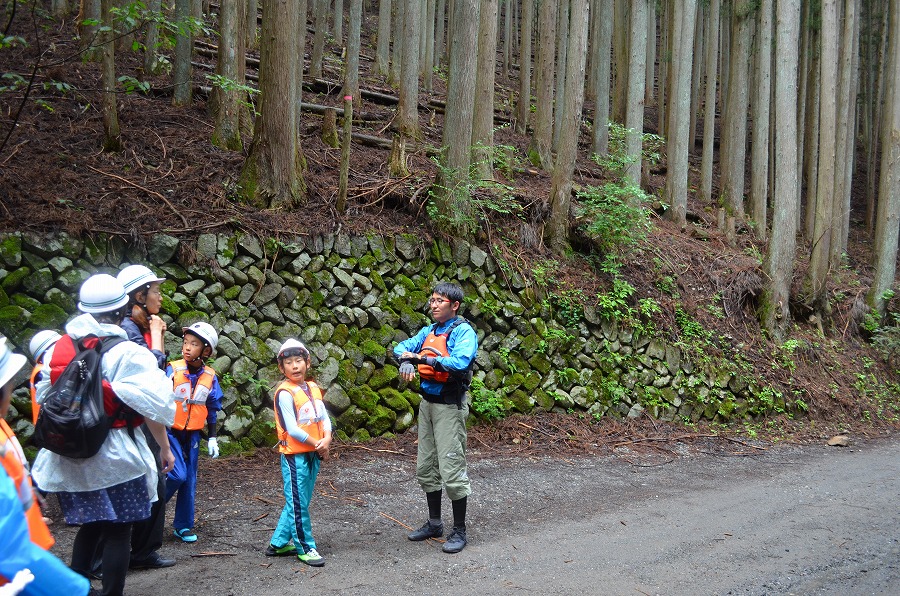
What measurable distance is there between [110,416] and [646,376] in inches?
323

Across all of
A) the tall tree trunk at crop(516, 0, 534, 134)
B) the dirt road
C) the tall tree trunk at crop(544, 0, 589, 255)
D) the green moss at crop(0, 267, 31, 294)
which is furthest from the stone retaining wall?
the tall tree trunk at crop(516, 0, 534, 134)

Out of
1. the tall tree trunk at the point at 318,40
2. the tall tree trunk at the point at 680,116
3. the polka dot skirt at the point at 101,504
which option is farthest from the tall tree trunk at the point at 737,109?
the polka dot skirt at the point at 101,504

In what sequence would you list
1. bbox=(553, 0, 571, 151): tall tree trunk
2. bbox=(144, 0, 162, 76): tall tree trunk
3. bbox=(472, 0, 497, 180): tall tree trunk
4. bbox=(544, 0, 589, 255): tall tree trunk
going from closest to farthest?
bbox=(544, 0, 589, 255): tall tree trunk
bbox=(472, 0, 497, 180): tall tree trunk
bbox=(144, 0, 162, 76): tall tree trunk
bbox=(553, 0, 571, 151): tall tree trunk

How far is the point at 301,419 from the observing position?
439 centimetres

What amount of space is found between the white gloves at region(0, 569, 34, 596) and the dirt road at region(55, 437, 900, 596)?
233cm

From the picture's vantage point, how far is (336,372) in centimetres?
769

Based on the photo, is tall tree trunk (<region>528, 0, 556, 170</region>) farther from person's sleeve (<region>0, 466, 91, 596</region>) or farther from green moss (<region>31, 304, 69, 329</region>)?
person's sleeve (<region>0, 466, 91, 596</region>)

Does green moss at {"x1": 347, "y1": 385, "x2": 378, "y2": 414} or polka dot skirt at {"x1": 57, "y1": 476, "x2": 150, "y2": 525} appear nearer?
polka dot skirt at {"x1": 57, "y1": 476, "x2": 150, "y2": 525}

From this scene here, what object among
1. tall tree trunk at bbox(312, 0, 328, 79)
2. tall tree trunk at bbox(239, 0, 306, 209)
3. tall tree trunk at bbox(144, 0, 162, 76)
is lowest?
tall tree trunk at bbox(239, 0, 306, 209)

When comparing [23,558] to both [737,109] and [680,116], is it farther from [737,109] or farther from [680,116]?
[737,109]

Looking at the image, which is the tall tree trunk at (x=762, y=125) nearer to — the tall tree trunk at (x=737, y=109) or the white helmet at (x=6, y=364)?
the tall tree trunk at (x=737, y=109)

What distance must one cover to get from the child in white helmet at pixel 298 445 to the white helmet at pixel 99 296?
1.31 meters

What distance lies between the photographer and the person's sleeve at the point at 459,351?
189 inches

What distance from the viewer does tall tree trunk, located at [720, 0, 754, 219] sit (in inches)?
594
